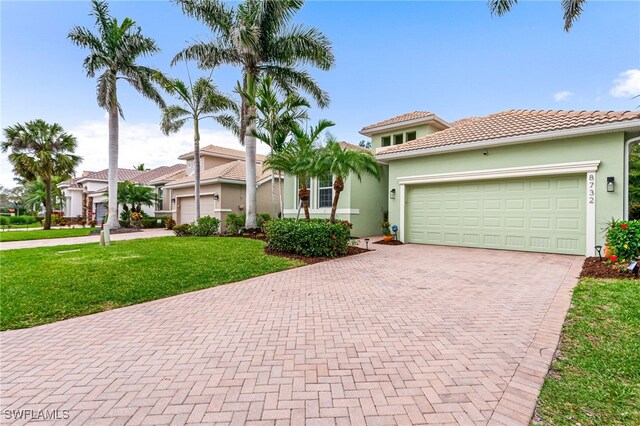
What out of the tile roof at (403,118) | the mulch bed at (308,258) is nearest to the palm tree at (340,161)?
the mulch bed at (308,258)

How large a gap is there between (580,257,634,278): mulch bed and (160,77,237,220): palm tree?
657 inches

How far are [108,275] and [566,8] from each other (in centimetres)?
1466

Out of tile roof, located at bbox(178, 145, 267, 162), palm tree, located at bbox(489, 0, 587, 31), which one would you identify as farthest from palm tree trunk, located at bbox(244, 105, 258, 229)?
tile roof, located at bbox(178, 145, 267, 162)

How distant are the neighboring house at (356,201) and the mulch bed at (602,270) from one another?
8755mm

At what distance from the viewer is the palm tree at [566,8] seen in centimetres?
892

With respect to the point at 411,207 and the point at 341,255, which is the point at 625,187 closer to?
the point at 411,207

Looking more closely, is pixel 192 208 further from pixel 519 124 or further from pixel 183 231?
pixel 519 124

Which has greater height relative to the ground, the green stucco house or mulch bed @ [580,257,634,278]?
the green stucco house

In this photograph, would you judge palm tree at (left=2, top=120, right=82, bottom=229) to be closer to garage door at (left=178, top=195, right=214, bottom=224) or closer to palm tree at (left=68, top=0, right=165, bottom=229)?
palm tree at (left=68, top=0, right=165, bottom=229)

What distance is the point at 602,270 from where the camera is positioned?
704cm

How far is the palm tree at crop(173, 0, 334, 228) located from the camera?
1346 cm

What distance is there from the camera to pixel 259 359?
3.31 meters

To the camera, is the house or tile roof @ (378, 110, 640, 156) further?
the house

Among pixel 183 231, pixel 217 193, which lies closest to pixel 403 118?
pixel 217 193
